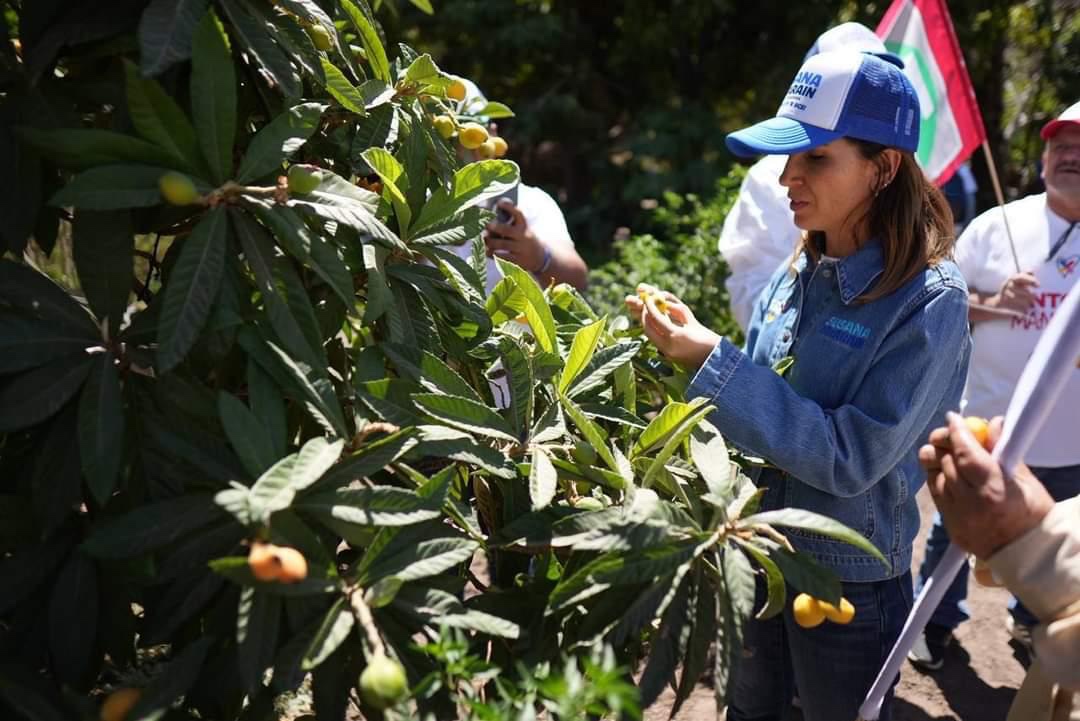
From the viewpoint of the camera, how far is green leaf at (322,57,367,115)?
1.46 meters

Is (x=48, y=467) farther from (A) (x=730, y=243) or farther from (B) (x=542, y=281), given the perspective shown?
(A) (x=730, y=243)

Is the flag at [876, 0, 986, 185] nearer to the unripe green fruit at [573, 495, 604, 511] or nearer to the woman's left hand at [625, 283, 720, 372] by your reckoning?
the woman's left hand at [625, 283, 720, 372]

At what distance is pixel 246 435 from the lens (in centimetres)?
123

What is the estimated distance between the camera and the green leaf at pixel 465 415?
1410 mm

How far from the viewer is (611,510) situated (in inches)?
54.3

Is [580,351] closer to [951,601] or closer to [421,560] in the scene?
[421,560]

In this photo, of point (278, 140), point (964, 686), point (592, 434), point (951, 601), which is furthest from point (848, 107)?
point (964, 686)

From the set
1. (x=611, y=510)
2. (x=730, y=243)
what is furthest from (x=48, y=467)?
(x=730, y=243)

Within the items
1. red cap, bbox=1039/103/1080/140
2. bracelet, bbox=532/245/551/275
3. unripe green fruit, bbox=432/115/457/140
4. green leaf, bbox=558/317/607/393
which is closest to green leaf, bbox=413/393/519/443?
green leaf, bbox=558/317/607/393

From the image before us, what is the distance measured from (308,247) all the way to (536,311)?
487 mm

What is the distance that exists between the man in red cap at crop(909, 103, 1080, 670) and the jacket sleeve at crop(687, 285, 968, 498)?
148 centimetres

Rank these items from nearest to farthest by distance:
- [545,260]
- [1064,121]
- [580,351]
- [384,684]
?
[384,684] → [580,351] → [545,260] → [1064,121]

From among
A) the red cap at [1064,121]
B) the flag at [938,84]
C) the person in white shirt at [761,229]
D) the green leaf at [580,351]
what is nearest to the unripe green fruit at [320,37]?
the green leaf at [580,351]

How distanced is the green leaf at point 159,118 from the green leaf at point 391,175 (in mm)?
265
